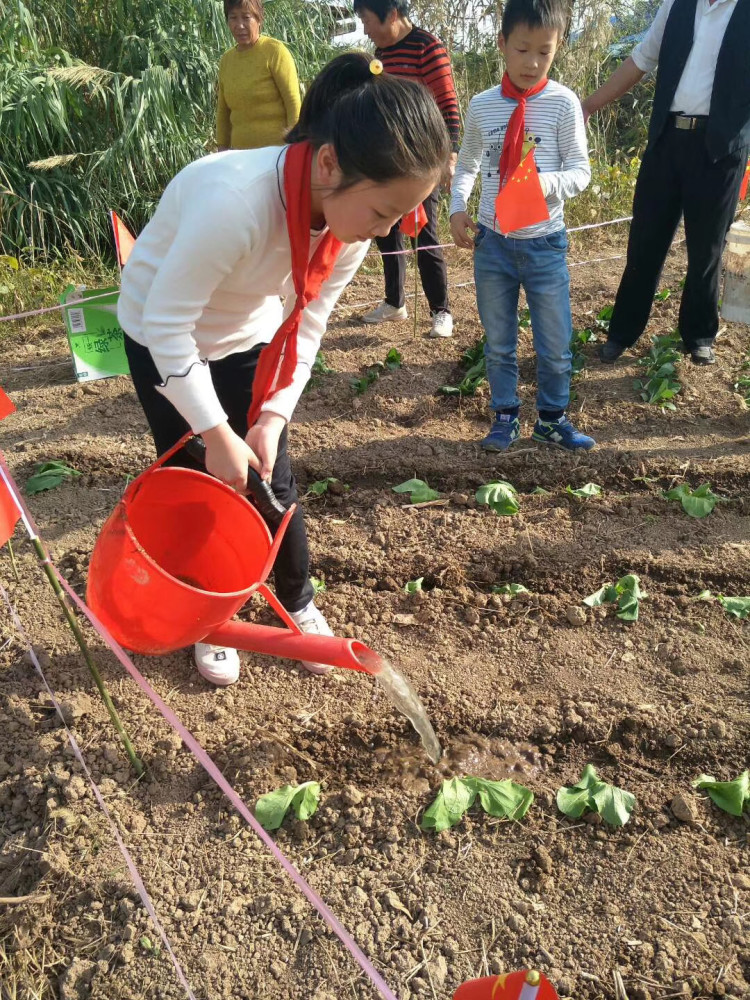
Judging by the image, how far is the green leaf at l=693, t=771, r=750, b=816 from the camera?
200 cm

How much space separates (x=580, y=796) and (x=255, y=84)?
13.1ft

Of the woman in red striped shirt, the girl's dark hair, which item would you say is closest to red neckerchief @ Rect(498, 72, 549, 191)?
the woman in red striped shirt

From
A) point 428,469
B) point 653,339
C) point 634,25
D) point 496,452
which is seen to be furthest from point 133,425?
point 634,25

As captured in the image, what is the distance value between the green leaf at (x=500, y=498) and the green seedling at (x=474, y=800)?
1.26m

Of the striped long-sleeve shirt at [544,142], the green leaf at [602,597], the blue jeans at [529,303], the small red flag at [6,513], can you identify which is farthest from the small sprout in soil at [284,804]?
the striped long-sleeve shirt at [544,142]

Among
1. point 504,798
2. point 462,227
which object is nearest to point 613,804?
point 504,798

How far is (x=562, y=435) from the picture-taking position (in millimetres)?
3504

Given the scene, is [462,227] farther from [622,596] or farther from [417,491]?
[622,596]

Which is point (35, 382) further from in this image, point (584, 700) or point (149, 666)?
point (584, 700)

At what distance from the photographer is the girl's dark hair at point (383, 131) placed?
4.64 feet

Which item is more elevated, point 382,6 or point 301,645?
point 382,6

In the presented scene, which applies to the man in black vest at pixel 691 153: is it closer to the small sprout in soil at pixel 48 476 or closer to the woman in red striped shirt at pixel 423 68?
the woman in red striped shirt at pixel 423 68

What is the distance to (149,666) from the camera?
2475 mm

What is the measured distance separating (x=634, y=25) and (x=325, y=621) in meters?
8.05
